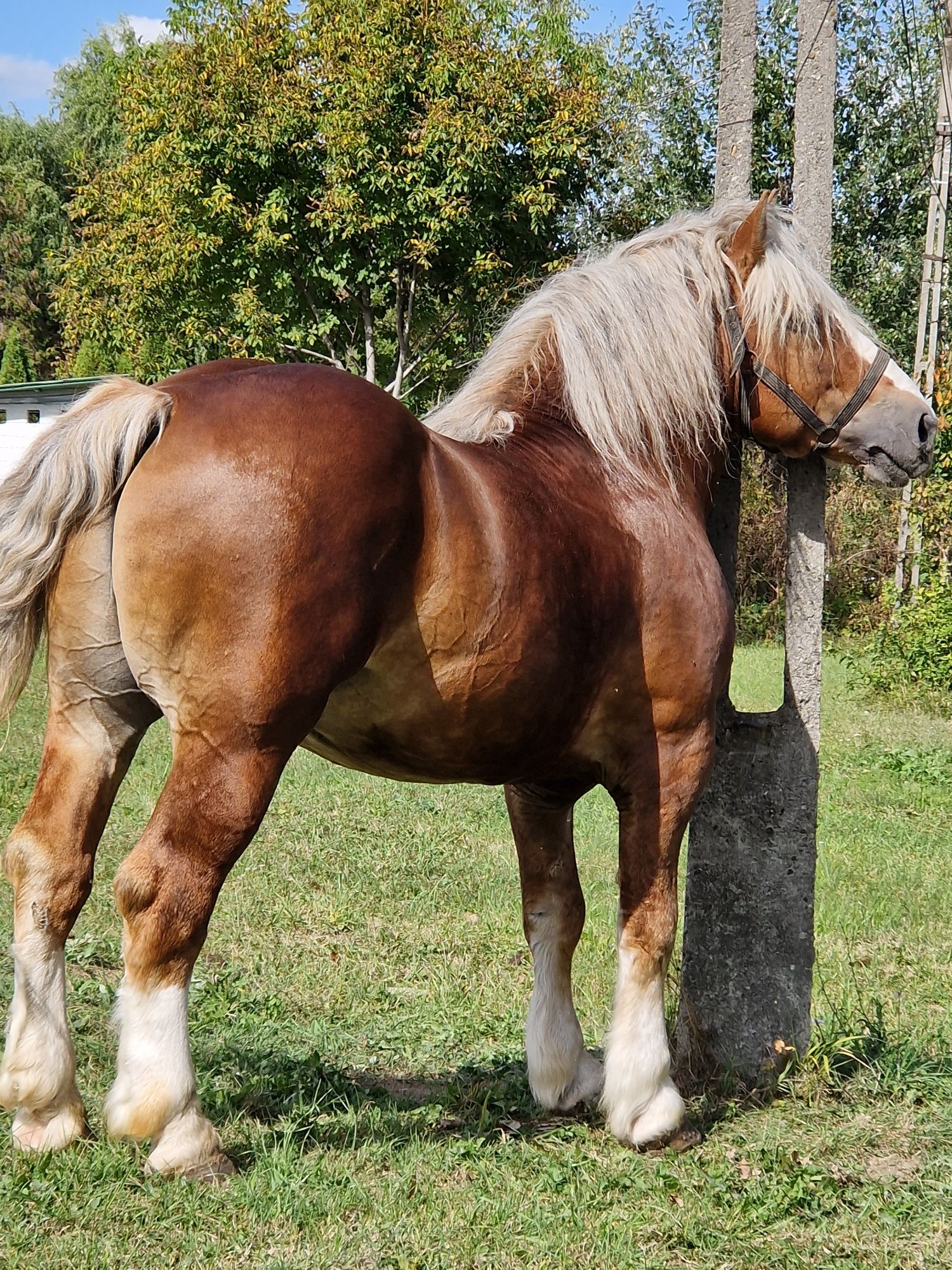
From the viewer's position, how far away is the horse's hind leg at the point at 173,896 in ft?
8.09

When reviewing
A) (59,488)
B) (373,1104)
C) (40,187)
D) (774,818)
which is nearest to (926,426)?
(774,818)

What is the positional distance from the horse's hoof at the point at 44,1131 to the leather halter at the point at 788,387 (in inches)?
103

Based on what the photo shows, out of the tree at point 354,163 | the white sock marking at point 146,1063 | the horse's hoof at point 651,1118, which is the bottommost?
the horse's hoof at point 651,1118

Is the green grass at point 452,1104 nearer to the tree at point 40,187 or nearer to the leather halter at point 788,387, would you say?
the leather halter at point 788,387

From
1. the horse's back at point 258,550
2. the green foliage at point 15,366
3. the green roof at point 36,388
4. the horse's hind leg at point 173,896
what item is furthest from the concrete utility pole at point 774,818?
the green foliage at point 15,366

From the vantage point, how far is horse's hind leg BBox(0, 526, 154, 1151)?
2656 mm

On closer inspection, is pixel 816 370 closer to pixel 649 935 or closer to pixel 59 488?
pixel 649 935

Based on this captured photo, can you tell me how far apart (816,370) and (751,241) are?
1.33ft

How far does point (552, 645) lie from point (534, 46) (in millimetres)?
15363

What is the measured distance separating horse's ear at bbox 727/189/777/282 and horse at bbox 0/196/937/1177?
0.03ft

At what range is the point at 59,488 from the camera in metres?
2.50

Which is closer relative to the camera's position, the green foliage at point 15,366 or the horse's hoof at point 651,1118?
the horse's hoof at point 651,1118

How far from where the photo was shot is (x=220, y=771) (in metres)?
2.46

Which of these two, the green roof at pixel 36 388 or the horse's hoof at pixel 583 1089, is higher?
the green roof at pixel 36 388
